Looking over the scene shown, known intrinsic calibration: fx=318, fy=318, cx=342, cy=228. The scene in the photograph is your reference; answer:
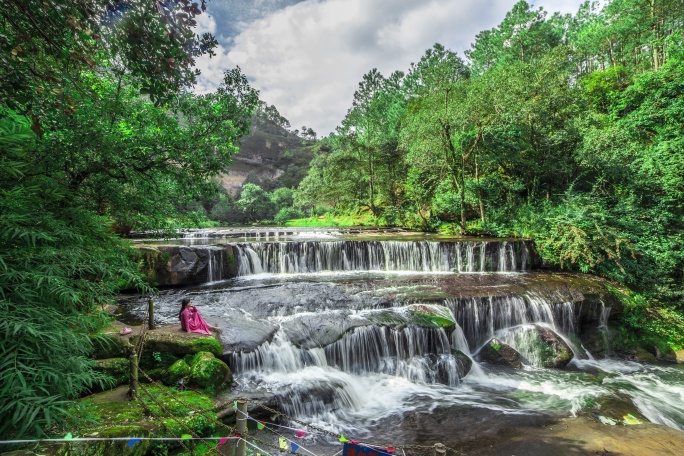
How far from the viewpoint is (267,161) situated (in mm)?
71375

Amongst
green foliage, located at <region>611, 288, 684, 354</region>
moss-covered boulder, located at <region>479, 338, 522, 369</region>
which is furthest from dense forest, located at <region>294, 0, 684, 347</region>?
moss-covered boulder, located at <region>479, 338, 522, 369</region>

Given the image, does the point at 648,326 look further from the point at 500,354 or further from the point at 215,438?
the point at 215,438

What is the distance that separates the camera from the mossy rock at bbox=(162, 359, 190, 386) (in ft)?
17.5

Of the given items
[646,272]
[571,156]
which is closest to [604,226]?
[646,272]

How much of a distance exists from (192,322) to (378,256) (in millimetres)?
9363

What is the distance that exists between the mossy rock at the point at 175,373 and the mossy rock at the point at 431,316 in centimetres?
514

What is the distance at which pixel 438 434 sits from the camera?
547 cm

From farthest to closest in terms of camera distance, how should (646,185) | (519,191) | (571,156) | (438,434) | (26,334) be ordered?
1. (519,191)
2. (571,156)
3. (646,185)
4. (438,434)
5. (26,334)

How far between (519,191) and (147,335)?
62.5 ft

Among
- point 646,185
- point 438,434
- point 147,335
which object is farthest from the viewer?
point 646,185

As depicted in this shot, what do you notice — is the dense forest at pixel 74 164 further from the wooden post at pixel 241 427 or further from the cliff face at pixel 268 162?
the cliff face at pixel 268 162

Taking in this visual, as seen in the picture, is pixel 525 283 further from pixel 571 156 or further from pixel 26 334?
pixel 26 334

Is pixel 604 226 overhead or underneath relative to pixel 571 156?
underneath

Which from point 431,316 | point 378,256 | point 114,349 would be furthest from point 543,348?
point 114,349
